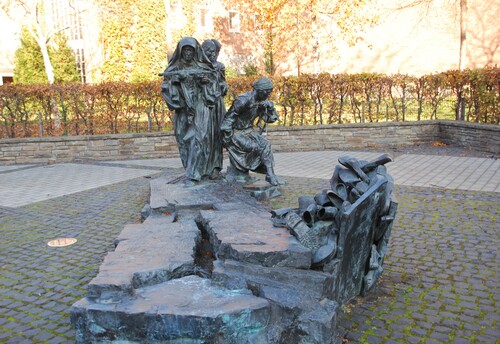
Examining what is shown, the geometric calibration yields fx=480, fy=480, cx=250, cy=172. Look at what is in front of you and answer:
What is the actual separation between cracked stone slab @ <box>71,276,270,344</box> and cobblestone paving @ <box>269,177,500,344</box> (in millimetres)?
815

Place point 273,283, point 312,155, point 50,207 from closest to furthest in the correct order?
point 273,283, point 50,207, point 312,155

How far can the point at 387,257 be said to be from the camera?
17.7ft

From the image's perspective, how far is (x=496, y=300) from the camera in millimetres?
4270

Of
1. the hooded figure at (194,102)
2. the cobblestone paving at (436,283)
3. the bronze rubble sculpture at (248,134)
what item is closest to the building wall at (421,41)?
the bronze rubble sculpture at (248,134)

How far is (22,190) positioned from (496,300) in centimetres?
855

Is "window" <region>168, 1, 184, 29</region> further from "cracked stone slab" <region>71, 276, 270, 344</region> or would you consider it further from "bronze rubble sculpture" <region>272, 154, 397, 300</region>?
"cracked stone slab" <region>71, 276, 270, 344</region>

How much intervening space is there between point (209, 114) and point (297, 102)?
6820 millimetres

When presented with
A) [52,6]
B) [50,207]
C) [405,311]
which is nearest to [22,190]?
[50,207]

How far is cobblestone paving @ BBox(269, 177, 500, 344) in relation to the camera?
3.79 m

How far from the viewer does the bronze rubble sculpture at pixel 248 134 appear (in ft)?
26.6

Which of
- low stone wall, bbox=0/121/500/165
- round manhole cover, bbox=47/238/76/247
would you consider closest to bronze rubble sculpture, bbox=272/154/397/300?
round manhole cover, bbox=47/238/76/247

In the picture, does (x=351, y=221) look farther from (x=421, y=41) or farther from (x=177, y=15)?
(x=421, y=41)

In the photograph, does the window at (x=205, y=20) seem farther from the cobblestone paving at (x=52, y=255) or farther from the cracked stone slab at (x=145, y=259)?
the cracked stone slab at (x=145, y=259)

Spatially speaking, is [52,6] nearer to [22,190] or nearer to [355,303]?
[22,190]
